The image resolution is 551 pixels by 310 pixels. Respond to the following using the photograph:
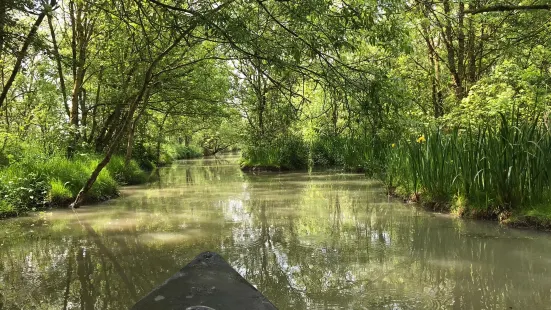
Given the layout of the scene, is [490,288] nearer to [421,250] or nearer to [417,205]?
[421,250]

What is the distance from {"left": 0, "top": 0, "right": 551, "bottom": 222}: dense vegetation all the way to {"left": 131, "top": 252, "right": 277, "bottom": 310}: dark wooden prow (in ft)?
5.93

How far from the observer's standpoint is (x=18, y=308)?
2.79 m

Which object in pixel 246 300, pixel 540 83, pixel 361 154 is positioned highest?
pixel 540 83

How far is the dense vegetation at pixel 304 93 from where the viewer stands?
342 centimetres

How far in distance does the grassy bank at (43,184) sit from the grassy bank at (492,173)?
620 centimetres

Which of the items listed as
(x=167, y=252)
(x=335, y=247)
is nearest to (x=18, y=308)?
(x=167, y=252)

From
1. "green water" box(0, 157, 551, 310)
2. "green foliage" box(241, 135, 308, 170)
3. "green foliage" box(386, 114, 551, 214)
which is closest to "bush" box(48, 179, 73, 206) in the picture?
"green water" box(0, 157, 551, 310)

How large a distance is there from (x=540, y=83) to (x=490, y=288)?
274 inches

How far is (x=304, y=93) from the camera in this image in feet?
28.8

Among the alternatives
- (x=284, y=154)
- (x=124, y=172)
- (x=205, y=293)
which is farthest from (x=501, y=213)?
(x=284, y=154)

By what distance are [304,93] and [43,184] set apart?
17.7 ft

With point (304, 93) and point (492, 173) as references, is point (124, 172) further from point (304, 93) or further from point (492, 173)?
point (492, 173)

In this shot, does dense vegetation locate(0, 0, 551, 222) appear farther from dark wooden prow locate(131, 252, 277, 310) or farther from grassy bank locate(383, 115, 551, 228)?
dark wooden prow locate(131, 252, 277, 310)

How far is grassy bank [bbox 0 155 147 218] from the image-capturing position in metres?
6.55
